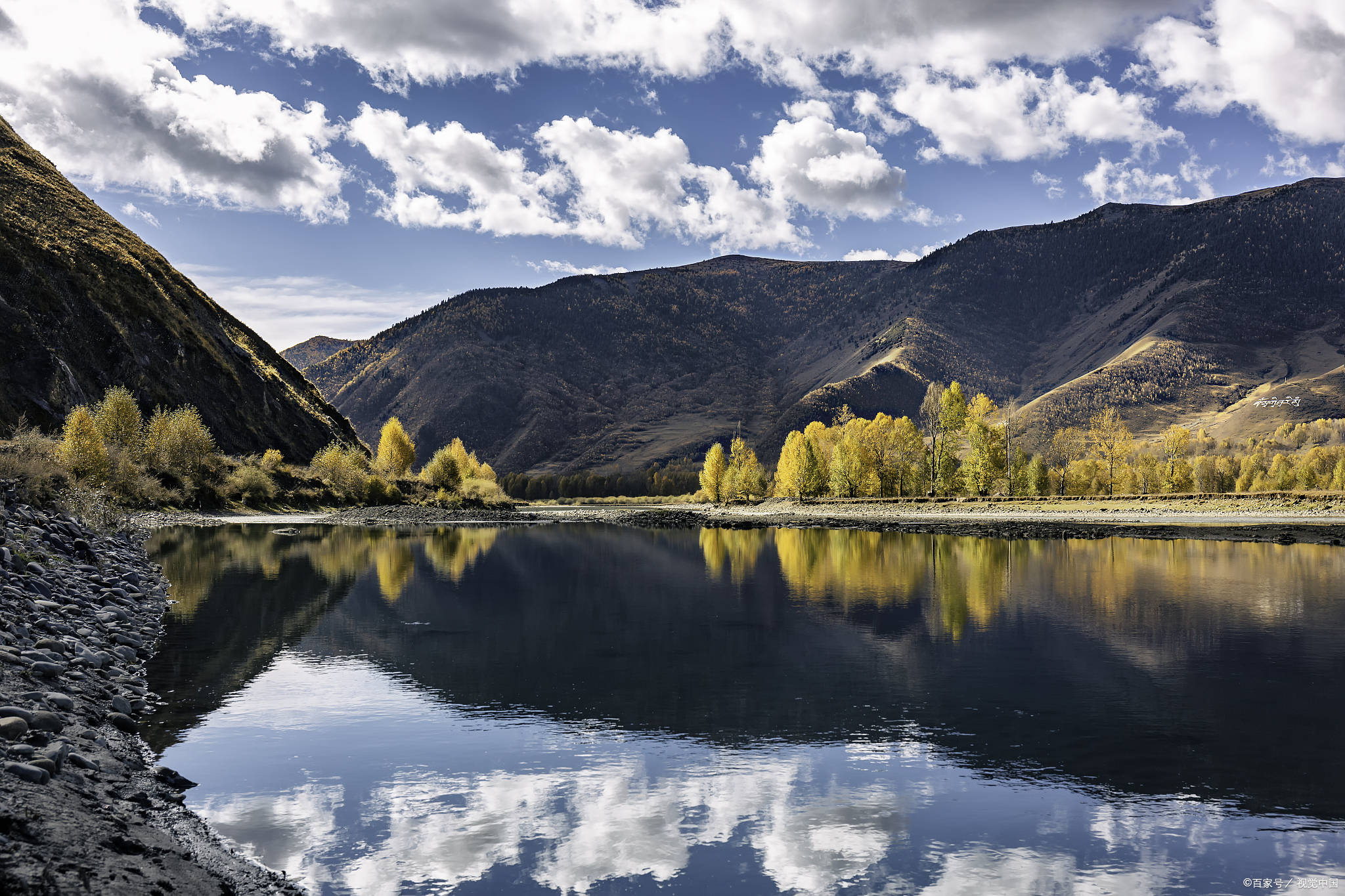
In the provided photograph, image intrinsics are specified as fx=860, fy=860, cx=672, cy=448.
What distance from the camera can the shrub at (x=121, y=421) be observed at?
7019cm

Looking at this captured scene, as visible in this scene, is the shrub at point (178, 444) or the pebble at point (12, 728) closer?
the pebble at point (12, 728)

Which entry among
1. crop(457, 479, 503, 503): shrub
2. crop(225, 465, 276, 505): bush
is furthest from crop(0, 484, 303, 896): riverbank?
crop(457, 479, 503, 503): shrub

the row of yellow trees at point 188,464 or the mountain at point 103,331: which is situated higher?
the mountain at point 103,331

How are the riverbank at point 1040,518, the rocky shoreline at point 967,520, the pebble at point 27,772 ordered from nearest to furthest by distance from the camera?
the pebble at point 27,772 < the rocky shoreline at point 967,520 < the riverbank at point 1040,518

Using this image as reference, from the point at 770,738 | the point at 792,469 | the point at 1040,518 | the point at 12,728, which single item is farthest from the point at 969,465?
the point at 12,728

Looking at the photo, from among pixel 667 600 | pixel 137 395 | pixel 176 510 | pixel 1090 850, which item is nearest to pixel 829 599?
pixel 667 600

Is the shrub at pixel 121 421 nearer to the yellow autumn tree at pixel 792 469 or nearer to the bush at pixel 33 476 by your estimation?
the bush at pixel 33 476

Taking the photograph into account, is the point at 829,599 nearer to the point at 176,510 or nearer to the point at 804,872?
the point at 804,872

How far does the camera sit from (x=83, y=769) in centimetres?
1009

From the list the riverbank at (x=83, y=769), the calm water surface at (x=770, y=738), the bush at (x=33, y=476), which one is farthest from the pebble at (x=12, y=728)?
the bush at (x=33, y=476)

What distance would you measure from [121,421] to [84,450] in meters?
14.4

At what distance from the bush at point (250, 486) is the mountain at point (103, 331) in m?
13.1

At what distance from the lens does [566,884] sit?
9.02 metres

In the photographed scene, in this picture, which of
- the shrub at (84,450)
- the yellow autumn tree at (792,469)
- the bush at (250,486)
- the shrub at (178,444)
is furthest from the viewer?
the yellow autumn tree at (792,469)
